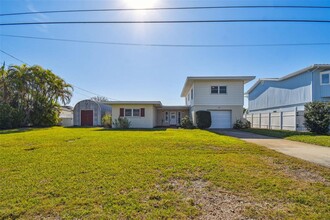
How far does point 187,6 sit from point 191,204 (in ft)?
25.7

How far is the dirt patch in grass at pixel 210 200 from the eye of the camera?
275 cm

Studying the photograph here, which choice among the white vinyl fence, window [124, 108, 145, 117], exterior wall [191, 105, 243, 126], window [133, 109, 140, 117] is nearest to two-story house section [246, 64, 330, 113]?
the white vinyl fence

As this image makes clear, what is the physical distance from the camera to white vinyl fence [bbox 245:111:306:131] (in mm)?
15129

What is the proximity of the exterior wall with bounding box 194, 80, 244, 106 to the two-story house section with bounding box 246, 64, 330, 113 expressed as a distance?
17.7 ft

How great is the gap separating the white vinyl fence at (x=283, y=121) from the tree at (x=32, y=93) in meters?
25.7

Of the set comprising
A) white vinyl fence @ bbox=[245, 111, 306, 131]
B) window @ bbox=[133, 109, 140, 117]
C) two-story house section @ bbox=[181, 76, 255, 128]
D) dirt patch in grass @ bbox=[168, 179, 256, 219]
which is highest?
two-story house section @ bbox=[181, 76, 255, 128]

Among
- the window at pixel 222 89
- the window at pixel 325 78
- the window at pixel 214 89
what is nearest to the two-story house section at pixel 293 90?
the window at pixel 325 78

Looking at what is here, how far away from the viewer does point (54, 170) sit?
15.0ft

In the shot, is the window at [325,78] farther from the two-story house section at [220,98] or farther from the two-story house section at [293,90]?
the two-story house section at [220,98]

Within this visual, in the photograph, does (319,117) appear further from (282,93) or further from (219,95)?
(282,93)

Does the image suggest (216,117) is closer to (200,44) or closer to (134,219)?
(200,44)

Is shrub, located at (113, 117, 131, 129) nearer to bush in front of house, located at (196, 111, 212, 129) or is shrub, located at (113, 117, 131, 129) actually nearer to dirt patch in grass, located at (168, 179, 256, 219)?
bush in front of house, located at (196, 111, 212, 129)

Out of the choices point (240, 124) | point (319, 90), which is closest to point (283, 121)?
point (240, 124)

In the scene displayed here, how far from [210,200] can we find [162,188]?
96 cm
